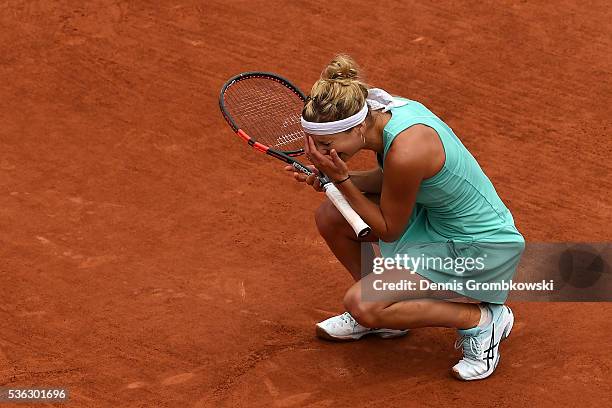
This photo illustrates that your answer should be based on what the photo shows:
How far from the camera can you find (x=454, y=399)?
16.2ft

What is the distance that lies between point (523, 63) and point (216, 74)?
7.02 feet

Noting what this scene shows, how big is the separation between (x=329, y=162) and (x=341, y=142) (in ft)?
0.33

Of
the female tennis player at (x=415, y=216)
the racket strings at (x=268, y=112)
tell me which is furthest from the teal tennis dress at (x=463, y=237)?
the racket strings at (x=268, y=112)

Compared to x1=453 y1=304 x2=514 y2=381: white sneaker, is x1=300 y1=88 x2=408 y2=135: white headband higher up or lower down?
higher up

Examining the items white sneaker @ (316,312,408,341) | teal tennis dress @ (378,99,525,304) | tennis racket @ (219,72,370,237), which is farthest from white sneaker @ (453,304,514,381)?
tennis racket @ (219,72,370,237)

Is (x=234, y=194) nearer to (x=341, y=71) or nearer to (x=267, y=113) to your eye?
(x=267, y=113)

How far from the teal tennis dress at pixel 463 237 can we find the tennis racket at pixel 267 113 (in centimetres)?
64

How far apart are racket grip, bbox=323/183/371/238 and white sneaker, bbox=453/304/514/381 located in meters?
0.69

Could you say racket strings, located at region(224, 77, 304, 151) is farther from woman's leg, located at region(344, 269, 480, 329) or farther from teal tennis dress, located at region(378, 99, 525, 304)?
woman's leg, located at region(344, 269, 480, 329)

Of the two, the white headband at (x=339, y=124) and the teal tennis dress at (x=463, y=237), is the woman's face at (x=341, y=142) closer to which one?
the white headband at (x=339, y=124)

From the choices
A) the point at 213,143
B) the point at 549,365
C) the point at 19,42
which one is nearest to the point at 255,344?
the point at 549,365

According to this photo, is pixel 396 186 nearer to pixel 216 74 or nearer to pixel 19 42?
pixel 216 74

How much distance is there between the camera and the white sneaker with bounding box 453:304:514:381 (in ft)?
16.5

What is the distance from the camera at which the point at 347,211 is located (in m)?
4.84
